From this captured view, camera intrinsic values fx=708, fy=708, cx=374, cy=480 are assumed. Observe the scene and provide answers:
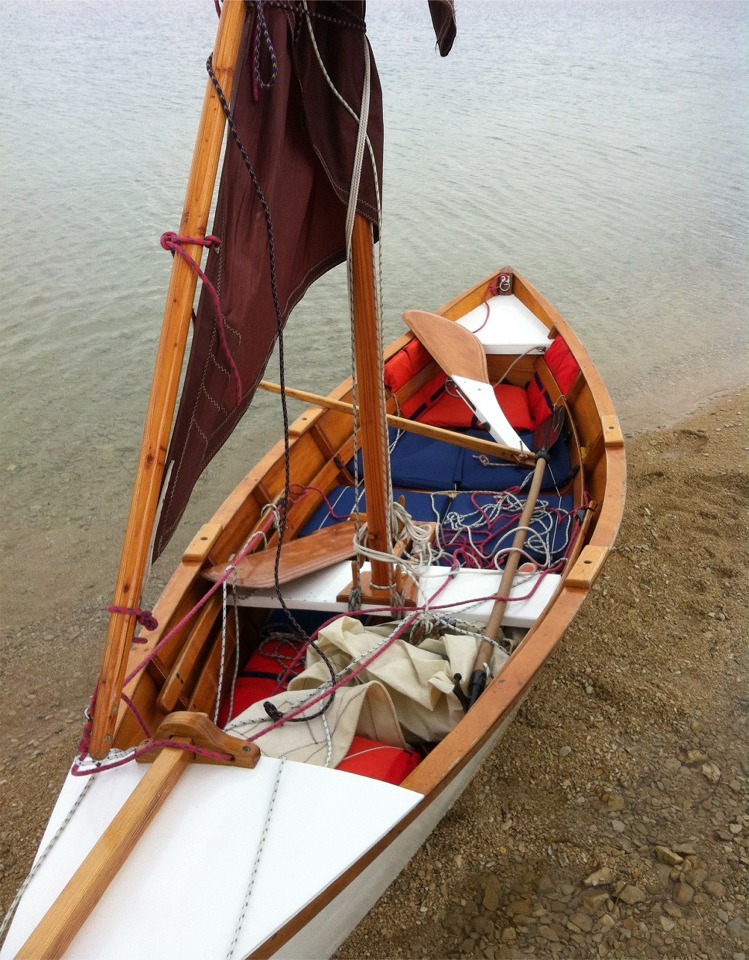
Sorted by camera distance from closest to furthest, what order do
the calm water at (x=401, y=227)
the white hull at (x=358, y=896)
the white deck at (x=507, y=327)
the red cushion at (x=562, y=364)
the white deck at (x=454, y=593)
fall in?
1. the white hull at (x=358, y=896)
2. the white deck at (x=454, y=593)
3. the red cushion at (x=562, y=364)
4. the white deck at (x=507, y=327)
5. the calm water at (x=401, y=227)

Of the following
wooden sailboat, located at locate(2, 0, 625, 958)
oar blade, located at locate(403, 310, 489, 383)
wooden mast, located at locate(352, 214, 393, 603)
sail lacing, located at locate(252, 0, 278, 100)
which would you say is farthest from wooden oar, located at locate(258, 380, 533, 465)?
sail lacing, located at locate(252, 0, 278, 100)

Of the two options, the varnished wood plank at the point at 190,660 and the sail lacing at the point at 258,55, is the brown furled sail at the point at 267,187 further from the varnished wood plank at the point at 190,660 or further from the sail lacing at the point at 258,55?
Result: the varnished wood plank at the point at 190,660

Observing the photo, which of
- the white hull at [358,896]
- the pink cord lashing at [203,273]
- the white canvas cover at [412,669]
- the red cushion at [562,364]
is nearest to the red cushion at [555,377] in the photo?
the red cushion at [562,364]

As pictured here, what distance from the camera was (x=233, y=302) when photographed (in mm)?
2135

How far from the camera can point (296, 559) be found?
3480 millimetres

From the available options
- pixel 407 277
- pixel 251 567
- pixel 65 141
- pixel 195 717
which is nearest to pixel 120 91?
pixel 65 141

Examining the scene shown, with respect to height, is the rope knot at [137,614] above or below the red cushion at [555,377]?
above

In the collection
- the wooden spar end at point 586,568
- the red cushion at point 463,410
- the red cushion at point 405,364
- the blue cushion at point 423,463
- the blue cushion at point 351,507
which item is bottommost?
the blue cushion at point 351,507

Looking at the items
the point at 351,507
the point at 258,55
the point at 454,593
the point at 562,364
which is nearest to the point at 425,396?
A: the point at 562,364

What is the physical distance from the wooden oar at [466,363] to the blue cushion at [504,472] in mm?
161

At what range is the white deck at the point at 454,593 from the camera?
331 centimetres

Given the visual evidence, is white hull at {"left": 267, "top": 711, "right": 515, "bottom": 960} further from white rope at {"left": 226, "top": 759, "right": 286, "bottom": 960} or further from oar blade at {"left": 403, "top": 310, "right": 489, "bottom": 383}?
oar blade at {"left": 403, "top": 310, "right": 489, "bottom": 383}

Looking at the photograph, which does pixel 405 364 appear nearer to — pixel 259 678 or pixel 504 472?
pixel 504 472

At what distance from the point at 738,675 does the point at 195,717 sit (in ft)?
10.5
